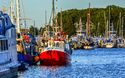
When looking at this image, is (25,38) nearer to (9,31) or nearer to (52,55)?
(52,55)

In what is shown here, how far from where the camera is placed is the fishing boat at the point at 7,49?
35.8 m

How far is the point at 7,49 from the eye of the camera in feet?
124

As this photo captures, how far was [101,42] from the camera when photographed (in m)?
174

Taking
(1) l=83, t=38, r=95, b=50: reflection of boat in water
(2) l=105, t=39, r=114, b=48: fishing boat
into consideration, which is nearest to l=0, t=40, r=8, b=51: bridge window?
(1) l=83, t=38, r=95, b=50: reflection of boat in water

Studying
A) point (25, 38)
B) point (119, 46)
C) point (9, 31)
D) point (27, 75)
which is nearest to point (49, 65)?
point (25, 38)

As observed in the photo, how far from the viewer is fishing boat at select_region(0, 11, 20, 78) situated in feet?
117

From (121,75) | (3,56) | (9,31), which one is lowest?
(121,75)

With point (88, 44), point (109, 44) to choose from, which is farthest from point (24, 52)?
point (109, 44)

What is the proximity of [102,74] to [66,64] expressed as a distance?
13.6 metres

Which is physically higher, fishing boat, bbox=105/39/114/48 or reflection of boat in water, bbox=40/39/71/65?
fishing boat, bbox=105/39/114/48

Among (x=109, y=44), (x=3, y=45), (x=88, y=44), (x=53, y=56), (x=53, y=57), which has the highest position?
(x=3, y=45)

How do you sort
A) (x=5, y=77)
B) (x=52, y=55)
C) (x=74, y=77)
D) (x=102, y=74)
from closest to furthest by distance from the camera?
(x=5, y=77), (x=74, y=77), (x=102, y=74), (x=52, y=55)

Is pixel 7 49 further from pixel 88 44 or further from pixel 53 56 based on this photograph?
pixel 88 44

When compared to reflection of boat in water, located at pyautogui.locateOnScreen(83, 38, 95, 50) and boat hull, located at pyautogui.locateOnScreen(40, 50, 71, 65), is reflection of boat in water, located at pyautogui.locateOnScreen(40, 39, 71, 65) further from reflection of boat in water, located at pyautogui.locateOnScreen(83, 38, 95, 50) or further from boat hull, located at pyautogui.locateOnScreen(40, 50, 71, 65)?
reflection of boat in water, located at pyautogui.locateOnScreen(83, 38, 95, 50)
